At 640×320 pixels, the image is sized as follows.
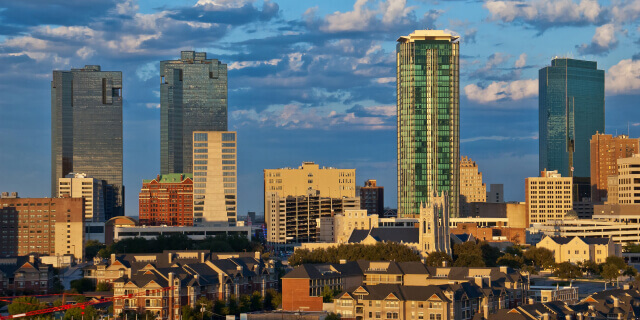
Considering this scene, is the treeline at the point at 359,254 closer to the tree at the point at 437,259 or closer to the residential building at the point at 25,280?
the tree at the point at 437,259

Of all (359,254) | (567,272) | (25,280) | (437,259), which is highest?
(359,254)

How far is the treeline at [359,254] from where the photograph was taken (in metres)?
184

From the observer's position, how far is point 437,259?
186500 mm

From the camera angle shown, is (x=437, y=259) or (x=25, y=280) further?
(x=437, y=259)

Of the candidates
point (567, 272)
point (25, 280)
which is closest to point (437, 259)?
point (567, 272)

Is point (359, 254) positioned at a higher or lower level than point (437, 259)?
higher

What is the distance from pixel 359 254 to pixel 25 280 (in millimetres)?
52381

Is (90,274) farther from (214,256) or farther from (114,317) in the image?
(114,317)

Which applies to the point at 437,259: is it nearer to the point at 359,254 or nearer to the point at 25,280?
the point at 359,254

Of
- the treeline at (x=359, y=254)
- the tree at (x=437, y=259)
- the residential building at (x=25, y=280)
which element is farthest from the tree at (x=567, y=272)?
the residential building at (x=25, y=280)

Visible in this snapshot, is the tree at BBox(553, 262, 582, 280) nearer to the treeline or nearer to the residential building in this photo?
the treeline

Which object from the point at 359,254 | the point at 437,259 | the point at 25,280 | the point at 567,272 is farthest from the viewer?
the point at 359,254

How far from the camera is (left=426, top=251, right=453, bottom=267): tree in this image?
184m

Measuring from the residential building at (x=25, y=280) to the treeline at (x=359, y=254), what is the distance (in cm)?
4067
